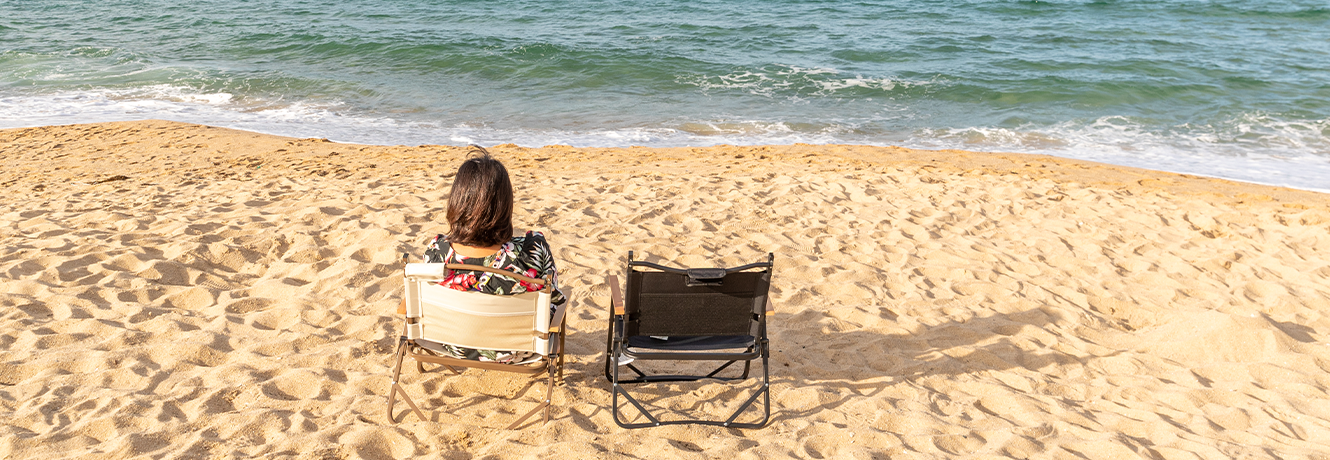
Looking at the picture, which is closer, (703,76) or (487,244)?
(487,244)

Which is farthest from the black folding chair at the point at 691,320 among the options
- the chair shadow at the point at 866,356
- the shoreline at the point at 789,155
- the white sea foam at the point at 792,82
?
the white sea foam at the point at 792,82

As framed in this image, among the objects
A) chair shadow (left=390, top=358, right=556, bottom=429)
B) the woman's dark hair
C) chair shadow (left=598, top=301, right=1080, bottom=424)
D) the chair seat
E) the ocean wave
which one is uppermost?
the woman's dark hair

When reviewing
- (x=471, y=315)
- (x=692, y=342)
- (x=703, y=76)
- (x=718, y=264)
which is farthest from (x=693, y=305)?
(x=703, y=76)

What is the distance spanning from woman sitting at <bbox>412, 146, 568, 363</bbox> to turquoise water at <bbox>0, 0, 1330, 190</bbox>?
25.2 ft

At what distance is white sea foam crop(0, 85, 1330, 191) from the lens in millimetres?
10797

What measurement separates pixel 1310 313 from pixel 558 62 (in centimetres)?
1321

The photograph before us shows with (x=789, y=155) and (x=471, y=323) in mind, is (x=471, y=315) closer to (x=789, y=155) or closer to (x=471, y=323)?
(x=471, y=323)

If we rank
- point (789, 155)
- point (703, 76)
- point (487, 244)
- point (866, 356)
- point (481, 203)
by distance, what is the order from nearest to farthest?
point (481, 203) → point (487, 244) → point (866, 356) → point (789, 155) → point (703, 76)

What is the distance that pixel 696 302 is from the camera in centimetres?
341

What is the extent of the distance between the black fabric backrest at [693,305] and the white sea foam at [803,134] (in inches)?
303

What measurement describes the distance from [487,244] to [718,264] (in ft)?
7.95

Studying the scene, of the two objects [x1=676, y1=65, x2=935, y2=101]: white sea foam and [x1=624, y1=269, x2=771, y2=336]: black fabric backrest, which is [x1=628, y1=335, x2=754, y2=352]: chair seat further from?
[x1=676, y1=65, x2=935, y2=101]: white sea foam

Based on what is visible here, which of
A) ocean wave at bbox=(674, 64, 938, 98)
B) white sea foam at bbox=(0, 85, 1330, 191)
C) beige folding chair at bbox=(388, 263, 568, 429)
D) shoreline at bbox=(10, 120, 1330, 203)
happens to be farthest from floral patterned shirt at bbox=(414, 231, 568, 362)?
ocean wave at bbox=(674, 64, 938, 98)

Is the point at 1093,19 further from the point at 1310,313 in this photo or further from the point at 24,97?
the point at 24,97
